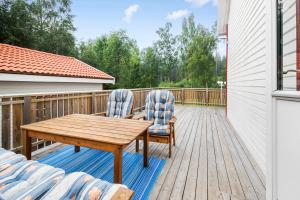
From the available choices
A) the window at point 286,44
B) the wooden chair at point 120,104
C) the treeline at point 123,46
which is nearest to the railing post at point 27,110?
the wooden chair at point 120,104

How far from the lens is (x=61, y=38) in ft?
56.8

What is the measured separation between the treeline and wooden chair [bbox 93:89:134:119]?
11581 mm

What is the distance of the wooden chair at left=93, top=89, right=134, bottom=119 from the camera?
3.69 m

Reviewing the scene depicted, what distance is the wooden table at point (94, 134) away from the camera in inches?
71.6

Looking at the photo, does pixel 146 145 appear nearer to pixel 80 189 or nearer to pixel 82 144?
pixel 82 144

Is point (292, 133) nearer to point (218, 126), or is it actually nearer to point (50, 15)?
point (218, 126)

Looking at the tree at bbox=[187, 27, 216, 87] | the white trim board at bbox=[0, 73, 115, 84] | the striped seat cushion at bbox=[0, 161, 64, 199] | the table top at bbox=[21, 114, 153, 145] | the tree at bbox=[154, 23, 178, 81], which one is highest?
the tree at bbox=[154, 23, 178, 81]

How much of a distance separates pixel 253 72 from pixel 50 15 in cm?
2040

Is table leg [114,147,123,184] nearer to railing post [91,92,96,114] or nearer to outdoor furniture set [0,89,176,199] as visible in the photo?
outdoor furniture set [0,89,176,199]

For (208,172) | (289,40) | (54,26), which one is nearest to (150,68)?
(54,26)

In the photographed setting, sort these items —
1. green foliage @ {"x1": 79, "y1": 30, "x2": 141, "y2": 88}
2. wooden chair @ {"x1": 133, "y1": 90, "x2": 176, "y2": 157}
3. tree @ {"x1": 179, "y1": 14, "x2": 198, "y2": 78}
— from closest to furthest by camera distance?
wooden chair @ {"x1": 133, "y1": 90, "x2": 176, "y2": 157} < green foliage @ {"x1": 79, "y1": 30, "x2": 141, "y2": 88} < tree @ {"x1": 179, "y1": 14, "x2": 198, "y2": 78}

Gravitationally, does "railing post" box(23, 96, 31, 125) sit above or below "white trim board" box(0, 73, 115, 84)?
below

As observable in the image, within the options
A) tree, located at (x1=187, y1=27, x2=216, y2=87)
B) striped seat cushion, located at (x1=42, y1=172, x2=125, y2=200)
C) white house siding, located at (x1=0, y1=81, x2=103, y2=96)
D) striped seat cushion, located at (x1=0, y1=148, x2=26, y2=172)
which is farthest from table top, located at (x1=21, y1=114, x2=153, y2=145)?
tree, located at (x1=187, y1=27, x2=216, y2=87)

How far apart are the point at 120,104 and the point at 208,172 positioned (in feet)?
7.00
